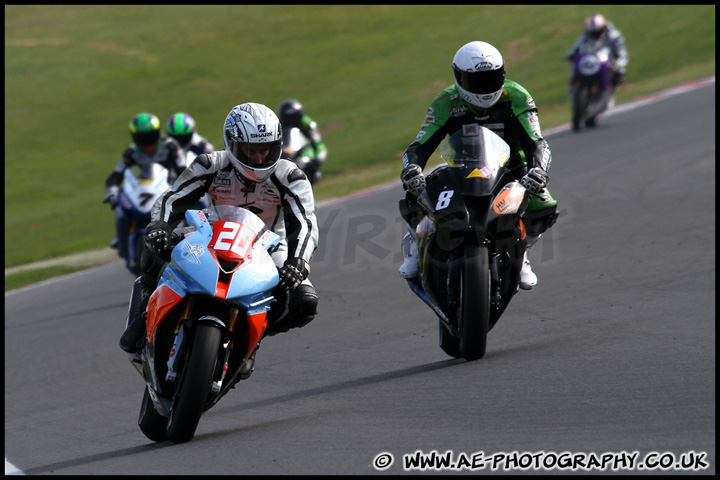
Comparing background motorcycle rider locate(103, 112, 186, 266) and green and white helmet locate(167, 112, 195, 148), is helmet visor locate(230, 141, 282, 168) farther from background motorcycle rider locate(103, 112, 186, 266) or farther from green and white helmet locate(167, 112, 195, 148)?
green and white helmet locate(167, 112, 195, 148)

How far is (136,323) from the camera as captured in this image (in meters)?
6.10

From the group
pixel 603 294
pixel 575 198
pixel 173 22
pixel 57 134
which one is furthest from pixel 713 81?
pixel 173 22

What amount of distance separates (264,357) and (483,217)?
2.63 m

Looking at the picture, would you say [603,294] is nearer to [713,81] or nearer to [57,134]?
[713,81]

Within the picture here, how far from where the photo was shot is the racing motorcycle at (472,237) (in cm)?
648

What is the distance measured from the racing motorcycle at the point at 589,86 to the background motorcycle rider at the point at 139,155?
8225mm

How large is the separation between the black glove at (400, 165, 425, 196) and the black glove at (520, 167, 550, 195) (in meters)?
0.64

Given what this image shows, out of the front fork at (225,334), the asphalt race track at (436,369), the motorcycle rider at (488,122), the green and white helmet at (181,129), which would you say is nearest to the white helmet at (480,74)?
the motorcycle rider at (488,122)

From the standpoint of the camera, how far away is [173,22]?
49031 millimetres

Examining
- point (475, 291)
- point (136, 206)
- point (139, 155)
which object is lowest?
point (136, 206)

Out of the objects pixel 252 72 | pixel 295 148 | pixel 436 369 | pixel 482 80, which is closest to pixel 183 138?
pixel 295 148

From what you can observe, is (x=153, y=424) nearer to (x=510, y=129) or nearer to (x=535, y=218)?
(x=535, y=218)

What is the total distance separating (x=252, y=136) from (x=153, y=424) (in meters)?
1.73

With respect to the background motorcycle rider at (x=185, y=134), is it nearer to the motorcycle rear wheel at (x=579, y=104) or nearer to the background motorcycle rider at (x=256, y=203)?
the background motorcycle rider at (x=256, y=203)
